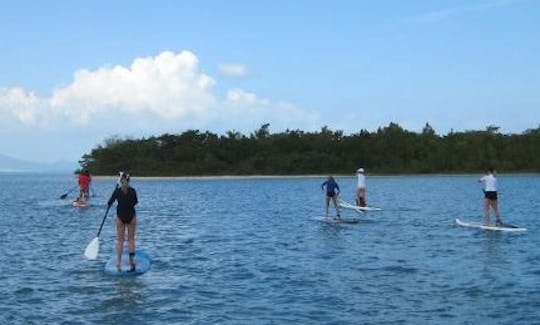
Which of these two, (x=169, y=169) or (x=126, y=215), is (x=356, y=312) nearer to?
(x=126, y=215)

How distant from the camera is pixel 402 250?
22.5 m

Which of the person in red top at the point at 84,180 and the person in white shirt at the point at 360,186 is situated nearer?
the person in white shirt at the point at 360,186

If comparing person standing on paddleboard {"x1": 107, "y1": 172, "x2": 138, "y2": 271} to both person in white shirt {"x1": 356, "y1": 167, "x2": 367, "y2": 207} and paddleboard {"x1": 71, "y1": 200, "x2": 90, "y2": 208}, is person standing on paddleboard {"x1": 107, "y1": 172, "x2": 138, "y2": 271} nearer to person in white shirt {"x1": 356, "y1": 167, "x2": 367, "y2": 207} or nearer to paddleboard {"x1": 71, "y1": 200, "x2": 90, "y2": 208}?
person in white shirt {"x1": 356, "y1": 167, "x2": 367, "y2": 207}

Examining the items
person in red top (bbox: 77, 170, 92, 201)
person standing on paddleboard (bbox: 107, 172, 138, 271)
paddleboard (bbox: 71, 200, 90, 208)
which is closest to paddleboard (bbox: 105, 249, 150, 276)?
person standing on paddleboard (bbox: 107, 172, 138, 271)

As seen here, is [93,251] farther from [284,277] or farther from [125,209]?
[284,277]

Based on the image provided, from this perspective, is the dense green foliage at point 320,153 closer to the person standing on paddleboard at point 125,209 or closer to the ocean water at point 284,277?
the ocean water at point 284,277

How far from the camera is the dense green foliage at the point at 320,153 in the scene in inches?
6107

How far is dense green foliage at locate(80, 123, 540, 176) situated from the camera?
155125 mm

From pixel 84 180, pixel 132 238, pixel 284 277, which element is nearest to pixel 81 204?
pixel 84 180

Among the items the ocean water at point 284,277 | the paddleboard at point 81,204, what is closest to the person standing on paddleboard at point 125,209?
the ocean water at point 284,277

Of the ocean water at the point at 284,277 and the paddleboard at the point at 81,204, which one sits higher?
the paddleboard at the point at 81,204

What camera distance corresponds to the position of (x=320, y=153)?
15875cm

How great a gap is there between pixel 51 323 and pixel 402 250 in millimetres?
12300

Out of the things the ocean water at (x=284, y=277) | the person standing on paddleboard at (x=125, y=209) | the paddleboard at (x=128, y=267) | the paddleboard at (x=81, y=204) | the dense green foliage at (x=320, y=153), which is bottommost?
the ocean water at (x=284, y=277)
